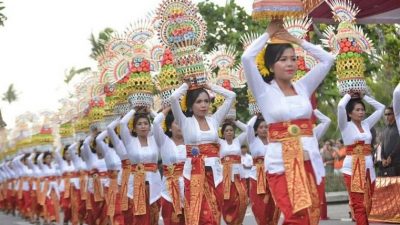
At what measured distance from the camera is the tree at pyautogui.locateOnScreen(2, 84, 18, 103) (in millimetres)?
66188

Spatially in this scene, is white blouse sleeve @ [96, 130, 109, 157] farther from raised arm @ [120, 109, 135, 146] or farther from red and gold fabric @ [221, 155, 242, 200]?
red and gold fabric @ [221, 155, 242, 200]

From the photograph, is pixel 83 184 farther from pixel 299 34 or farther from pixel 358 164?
pixel 358 164

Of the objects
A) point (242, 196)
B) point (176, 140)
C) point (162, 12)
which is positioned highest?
point (162, 12)

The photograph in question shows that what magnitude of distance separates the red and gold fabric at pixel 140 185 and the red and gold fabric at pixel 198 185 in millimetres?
1819

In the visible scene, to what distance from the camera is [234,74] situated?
11867 millimetres

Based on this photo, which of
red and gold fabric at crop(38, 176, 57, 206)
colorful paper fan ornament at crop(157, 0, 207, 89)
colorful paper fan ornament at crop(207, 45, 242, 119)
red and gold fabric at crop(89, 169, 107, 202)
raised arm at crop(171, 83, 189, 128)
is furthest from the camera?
red and gold fabric at crop(38, 176, 57, 206)

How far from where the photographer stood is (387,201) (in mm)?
12703

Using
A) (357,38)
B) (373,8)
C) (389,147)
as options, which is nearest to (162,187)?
(357,38)

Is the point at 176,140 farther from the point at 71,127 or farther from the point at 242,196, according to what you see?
the point at 71,127

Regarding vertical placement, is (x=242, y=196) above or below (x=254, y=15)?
below

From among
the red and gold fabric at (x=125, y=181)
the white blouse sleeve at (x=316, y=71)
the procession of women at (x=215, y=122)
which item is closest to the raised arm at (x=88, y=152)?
the procession of women at (x=215, y=122)

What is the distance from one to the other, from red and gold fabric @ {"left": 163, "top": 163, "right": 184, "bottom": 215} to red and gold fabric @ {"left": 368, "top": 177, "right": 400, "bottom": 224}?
3757 millimetres

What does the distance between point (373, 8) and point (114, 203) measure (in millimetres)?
5526

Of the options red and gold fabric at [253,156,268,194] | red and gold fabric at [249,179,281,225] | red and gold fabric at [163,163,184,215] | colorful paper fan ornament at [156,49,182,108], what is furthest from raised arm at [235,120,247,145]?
colorful paper fan ornament at [156,49,182,108]
